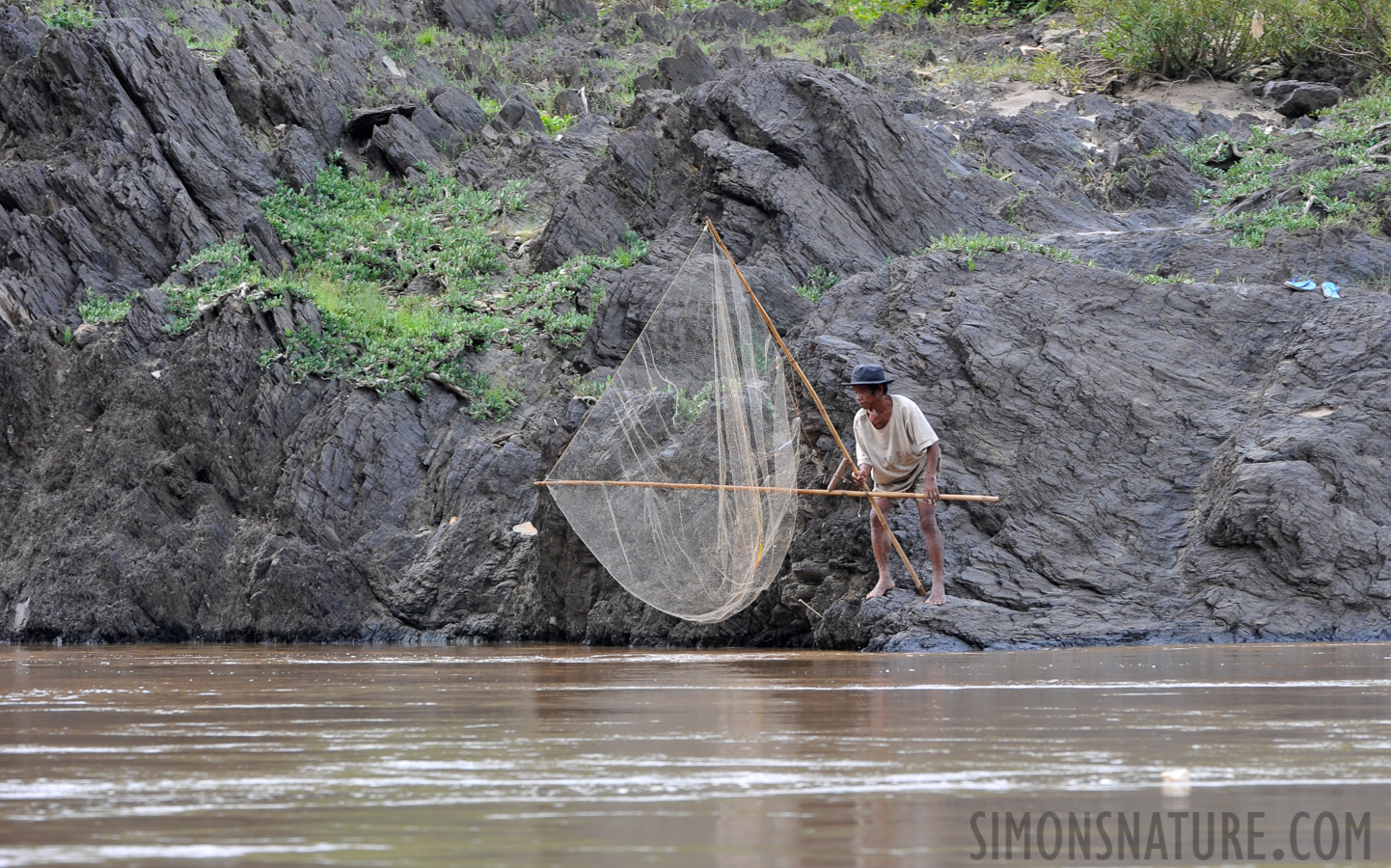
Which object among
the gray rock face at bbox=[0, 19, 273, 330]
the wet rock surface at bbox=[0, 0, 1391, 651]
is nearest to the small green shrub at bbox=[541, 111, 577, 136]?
the wet rock surface at bbox=[0, 0, 1391, 651]

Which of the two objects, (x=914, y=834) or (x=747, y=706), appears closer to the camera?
(x=914, y=834)

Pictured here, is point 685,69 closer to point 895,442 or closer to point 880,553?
point 895,442

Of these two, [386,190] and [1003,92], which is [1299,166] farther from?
[386,190]

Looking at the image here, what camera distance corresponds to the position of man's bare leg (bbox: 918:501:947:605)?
848cm

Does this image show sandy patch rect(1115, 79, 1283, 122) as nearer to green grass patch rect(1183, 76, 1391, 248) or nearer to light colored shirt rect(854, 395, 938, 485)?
green grass patch rect(1183, 76, 1391, 248)

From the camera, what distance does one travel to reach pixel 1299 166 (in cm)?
1527

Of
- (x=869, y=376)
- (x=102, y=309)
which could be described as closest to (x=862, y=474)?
(x=869, y=376)

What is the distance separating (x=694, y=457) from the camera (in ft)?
30.0

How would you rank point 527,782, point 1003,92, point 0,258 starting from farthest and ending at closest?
point 1003,92, point 0,258, point 527,782

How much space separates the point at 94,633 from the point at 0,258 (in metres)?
5.98

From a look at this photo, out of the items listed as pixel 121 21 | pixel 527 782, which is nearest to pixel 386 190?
pixel 121 21

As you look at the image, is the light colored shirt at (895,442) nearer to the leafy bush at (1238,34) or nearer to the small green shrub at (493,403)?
the small green shrub at (493,403)

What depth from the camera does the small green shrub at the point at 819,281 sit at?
14164mm

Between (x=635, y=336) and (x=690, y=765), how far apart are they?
35.3ft
